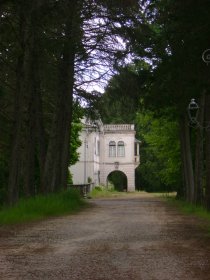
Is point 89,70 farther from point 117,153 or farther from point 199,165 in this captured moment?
point 117,153

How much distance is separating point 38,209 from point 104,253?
997 centimetres

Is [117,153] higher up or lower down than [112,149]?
lower down

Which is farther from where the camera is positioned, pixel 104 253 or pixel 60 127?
pixel 60 127

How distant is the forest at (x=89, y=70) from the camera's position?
15445 mm

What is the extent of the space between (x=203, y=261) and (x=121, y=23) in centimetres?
1434

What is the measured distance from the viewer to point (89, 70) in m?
27.4

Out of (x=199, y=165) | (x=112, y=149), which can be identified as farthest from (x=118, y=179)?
(x=199, y=165)

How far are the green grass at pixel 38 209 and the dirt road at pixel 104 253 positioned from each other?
1.69 metres

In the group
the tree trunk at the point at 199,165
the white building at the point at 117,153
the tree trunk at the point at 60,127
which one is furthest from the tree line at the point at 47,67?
the white building at the point at 117,153

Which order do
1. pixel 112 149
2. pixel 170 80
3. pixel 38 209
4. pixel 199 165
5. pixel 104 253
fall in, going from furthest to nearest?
pixel 112 149, pixel 199 165, pixel 38 209, pixel 170 80, pixel 104 253

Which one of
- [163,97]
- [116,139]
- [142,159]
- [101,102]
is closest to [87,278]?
[163,97]

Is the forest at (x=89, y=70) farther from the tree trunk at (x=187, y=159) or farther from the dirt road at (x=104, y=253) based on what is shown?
the dirt road at (x=104, y=253)

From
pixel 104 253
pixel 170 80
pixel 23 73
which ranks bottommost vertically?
pixel 104 253

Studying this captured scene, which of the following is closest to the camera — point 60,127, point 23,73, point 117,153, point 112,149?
point 23,73
